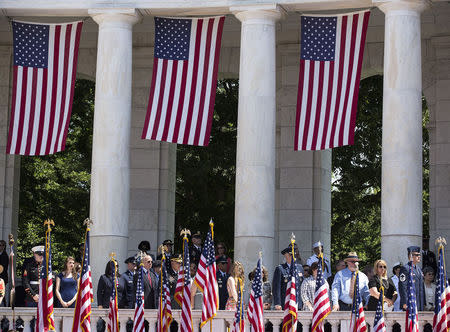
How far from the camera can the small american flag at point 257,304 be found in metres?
47.8

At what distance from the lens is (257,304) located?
157 feet

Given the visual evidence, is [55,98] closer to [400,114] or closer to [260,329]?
[400,114]

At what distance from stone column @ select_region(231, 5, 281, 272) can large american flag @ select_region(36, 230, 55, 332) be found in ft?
44.5

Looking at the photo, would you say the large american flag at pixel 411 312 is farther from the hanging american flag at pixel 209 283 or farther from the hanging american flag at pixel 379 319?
the hanging american flag at pixel 209 283

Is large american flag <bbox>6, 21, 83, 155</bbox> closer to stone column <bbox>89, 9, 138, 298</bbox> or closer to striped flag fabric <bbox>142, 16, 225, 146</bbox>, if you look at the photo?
stone column <bbox>89, 9, 138, 298</bbox>

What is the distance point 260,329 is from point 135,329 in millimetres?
4502

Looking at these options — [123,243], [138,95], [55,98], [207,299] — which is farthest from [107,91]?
[207,299]

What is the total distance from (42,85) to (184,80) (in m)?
6.91

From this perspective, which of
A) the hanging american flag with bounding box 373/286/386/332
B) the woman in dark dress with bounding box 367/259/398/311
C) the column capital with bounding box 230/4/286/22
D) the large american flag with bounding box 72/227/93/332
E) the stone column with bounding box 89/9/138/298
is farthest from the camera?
the column capital with bounding box 230/4/286/22

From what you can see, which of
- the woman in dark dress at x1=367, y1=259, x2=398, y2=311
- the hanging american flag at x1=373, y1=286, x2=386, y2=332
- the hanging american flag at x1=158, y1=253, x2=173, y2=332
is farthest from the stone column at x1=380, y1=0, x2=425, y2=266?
the hanging american flag at x1=158, y1=253, x2=173, y2=332

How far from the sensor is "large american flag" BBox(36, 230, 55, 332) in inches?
1905

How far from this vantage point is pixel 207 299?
4941 cm

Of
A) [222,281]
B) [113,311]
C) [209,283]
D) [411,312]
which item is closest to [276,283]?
[222,281]

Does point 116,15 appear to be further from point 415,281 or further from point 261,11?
point 415,281
